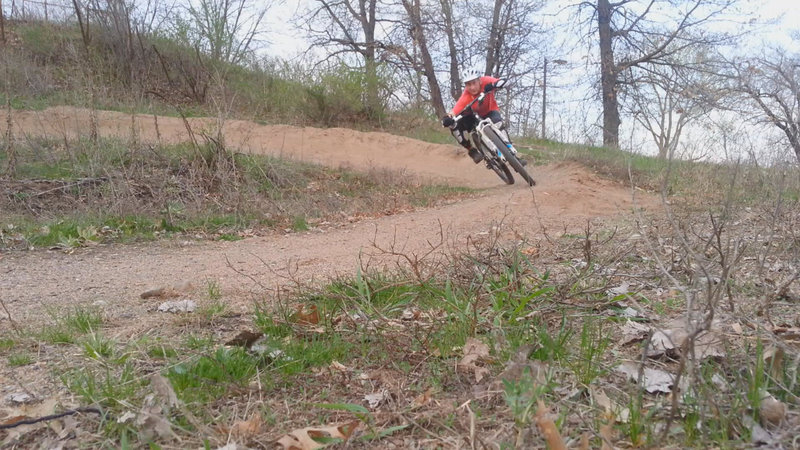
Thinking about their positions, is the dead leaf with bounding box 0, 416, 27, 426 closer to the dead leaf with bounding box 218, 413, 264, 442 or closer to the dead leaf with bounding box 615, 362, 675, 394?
the dead leaf with bounding box 218, 413, 264, 442

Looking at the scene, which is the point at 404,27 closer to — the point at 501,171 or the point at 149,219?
the point at 501,171

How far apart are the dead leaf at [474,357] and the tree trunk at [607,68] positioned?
17.9m

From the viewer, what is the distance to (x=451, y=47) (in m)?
21.1

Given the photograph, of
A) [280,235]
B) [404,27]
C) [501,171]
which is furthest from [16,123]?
[404,27]

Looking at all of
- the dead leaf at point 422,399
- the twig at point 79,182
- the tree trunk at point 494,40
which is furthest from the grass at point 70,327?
the tree trunk at point 494,40

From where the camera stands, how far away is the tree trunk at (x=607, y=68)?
62.2 ft

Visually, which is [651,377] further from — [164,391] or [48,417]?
[48,417]

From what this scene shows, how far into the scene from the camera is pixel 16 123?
406 inches

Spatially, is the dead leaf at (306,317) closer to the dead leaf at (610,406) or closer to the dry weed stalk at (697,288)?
the dead leaf at (610,406)

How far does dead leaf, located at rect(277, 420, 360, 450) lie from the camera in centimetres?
164

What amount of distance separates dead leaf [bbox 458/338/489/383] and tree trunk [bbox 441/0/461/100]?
1960 cm

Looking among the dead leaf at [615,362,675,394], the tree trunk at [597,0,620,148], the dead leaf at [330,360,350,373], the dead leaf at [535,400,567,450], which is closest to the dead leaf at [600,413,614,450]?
the dead leaf at [535,400,567,450]

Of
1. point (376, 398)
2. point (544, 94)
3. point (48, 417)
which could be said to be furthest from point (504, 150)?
point (544, 94)

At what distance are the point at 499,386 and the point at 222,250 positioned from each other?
437 cm
